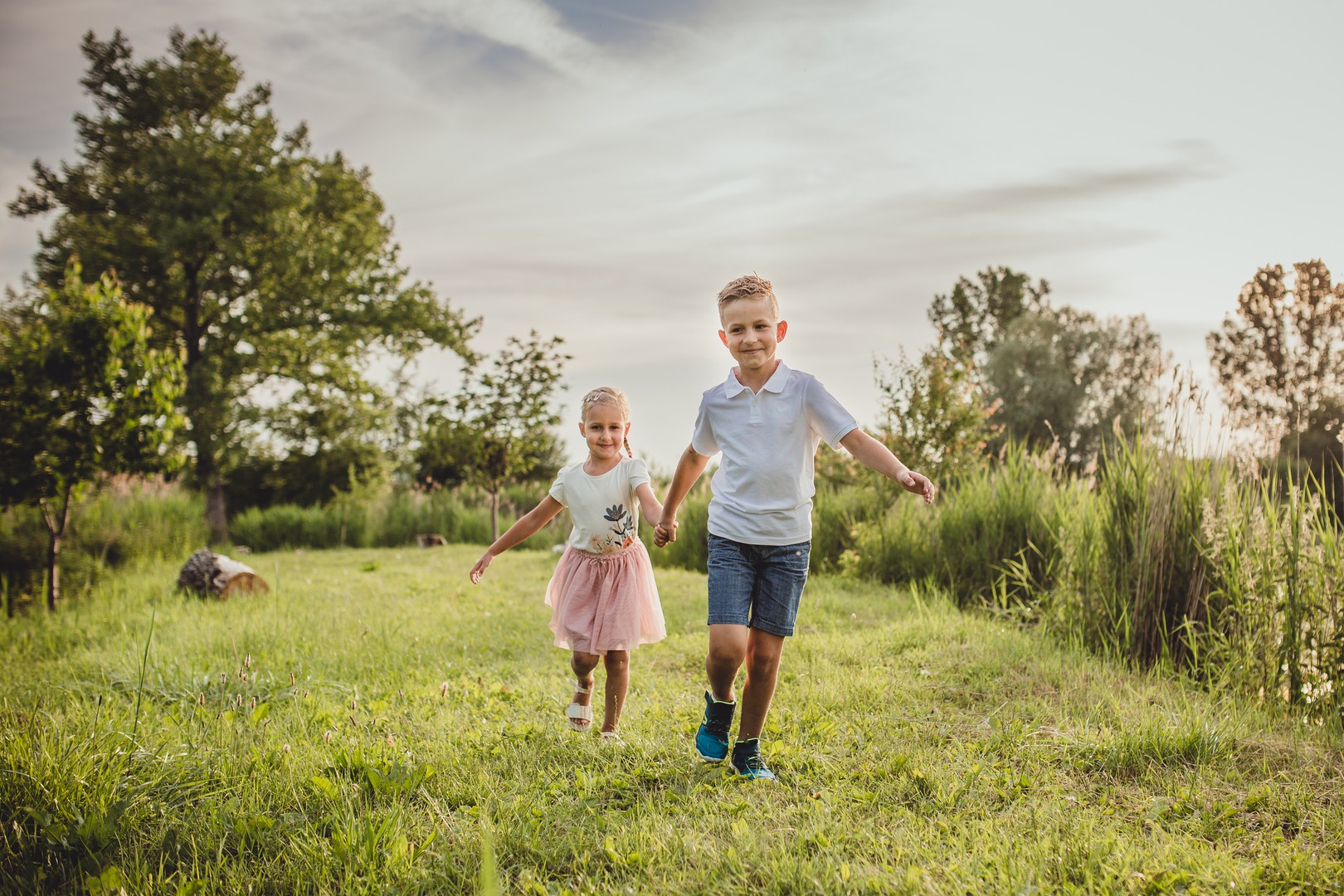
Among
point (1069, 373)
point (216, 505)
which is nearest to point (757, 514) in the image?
point (216, 505)

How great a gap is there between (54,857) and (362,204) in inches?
1039

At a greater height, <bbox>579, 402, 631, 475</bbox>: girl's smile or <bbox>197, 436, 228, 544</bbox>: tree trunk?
<bbox>579, 402, 631, 475</bbox>: girl's smile

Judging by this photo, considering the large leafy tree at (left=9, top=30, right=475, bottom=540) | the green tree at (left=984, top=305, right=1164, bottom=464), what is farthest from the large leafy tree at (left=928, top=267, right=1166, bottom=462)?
the large leafy tree at (left=9, top=30, right=475, bottom=540)

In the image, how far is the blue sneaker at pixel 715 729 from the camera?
3.72 m

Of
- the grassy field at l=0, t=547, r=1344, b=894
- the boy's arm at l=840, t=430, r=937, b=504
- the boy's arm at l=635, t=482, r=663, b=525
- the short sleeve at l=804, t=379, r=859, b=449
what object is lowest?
the grassy field at l=0, t=547, r=1344, b=894

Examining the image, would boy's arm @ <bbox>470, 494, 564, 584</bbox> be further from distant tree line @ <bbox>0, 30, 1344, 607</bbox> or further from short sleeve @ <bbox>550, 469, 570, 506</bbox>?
distant tree line @ <bbox>0, 30, 1344, 607</bbox>

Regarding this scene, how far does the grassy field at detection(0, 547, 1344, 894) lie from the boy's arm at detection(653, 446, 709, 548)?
100 cm

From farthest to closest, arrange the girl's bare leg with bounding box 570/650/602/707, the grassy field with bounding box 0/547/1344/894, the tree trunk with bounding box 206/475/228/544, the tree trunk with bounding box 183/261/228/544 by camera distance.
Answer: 1. the tree trunk with bounding box 206/475/228/544
2. the tree trunk with bounding box 183/261/228/544
3. the girl's bare leg with bounding box 570/650/602/707
4. the grassy field with bounding box 0/547/1344/894

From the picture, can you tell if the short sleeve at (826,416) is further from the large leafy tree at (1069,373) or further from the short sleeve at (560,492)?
the large leafy tree at (1069,373)

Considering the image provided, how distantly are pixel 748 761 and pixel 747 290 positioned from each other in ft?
6.55

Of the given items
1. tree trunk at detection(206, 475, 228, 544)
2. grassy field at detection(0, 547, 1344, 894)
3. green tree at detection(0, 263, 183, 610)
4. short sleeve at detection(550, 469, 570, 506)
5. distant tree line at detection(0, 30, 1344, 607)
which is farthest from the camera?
tree trunk at detection(206, 475, 228, 544)

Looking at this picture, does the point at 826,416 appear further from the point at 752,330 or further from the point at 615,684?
the point at 615,684

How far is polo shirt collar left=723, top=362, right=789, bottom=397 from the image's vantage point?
3717mm

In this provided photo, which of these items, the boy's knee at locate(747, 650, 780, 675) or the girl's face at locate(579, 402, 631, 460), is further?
the girl's face at locate(579, 402, 631, 460)
